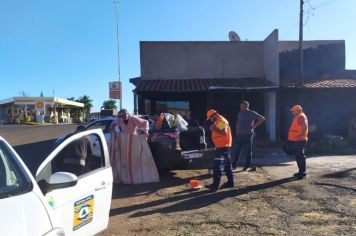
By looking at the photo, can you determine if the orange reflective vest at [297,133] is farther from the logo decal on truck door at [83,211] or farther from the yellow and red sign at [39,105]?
the yellow and red sign at [39,105]

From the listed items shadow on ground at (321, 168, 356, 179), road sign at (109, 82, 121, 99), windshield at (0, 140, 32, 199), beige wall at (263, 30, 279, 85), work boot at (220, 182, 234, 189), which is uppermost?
beige wall at (263, 30, 279, 85)

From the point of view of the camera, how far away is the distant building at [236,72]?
20.4 m

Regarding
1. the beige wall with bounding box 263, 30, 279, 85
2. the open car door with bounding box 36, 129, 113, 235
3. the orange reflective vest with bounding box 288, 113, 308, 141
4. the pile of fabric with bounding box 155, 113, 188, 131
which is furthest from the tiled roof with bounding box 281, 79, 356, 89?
the open car door with bounding box 36, 129, 113, 235

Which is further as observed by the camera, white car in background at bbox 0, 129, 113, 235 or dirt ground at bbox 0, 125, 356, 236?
dirt ground at bbox 0, 125, 356, 236

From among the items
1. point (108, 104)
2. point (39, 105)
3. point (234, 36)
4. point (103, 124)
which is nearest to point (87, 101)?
point (108, 104)

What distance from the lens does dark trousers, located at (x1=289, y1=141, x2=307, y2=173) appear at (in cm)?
1018

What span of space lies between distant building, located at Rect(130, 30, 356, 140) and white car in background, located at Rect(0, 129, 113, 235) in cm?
1561

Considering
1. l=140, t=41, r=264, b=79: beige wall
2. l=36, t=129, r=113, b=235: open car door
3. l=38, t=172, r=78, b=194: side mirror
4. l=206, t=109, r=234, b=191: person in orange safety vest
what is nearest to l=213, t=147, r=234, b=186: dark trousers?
l=206, t=109, r=234, b=191: person in orange safety vest

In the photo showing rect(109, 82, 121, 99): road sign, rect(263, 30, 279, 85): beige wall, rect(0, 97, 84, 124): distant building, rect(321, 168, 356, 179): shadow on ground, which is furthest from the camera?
rect(0, 97, 84, 124): distant building

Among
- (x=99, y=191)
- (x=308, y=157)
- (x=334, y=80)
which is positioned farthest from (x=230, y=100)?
(x=99, y=191)

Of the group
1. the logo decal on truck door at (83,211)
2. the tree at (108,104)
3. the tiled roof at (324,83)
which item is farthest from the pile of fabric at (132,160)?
the tree at (108,104)

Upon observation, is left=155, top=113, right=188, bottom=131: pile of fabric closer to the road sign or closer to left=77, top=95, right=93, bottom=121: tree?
the road sign

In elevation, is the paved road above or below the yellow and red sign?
below

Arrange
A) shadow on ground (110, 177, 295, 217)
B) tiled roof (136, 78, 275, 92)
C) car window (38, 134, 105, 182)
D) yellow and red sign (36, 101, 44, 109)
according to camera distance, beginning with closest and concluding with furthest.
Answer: car window (38, 134, 105, 182), shadow on ground (110, 177, 295, 217), tiled roof (136, 78, 275, 92), yellow and red sign (36, 101, 44, 109)
